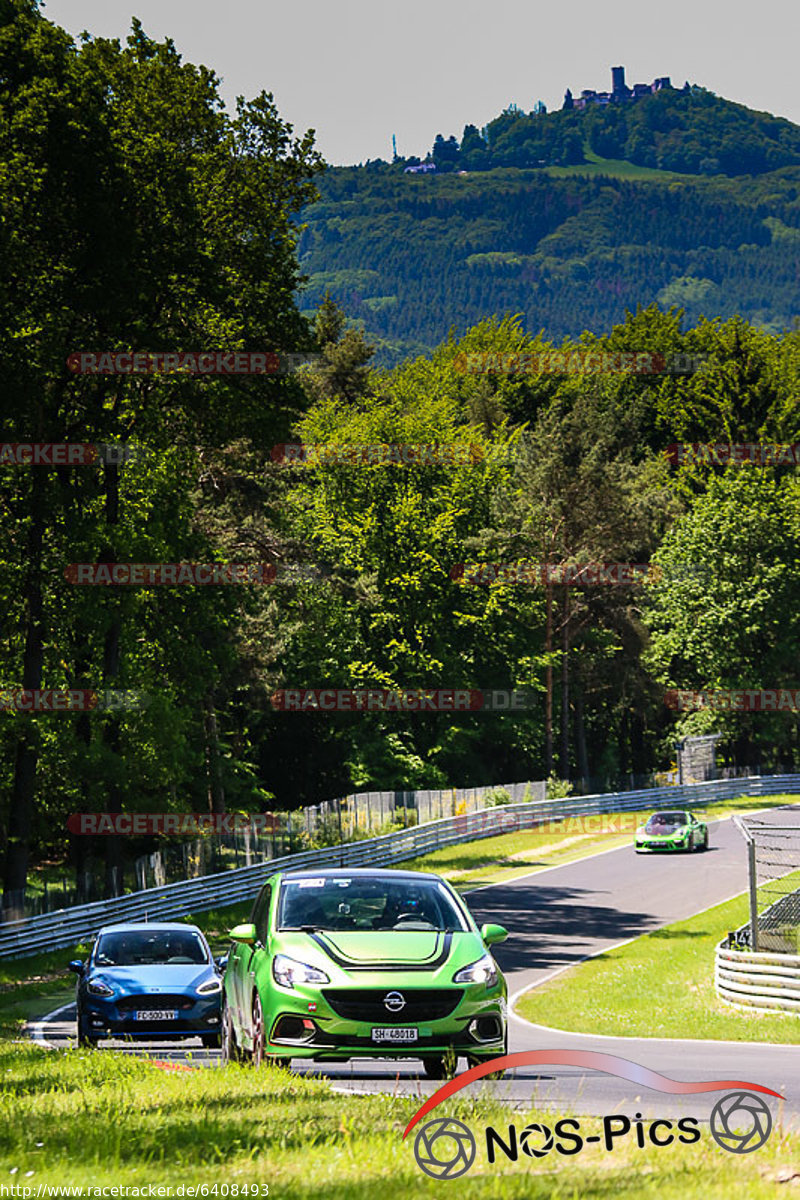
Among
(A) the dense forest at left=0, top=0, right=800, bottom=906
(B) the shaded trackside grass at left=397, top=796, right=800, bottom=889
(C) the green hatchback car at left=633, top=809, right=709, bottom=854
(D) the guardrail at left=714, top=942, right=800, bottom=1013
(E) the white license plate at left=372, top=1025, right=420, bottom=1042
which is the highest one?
(A) the dense forest at left=0, top=0, right=800, bottom=906

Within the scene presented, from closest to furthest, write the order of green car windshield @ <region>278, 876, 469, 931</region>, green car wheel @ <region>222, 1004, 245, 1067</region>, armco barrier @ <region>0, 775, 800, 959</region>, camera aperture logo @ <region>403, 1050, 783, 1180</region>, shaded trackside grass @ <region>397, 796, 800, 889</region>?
camera aperture logo @ <region>403, 1050, 783, 1180</region>, green car windshield @ <region>278, 876, 469, 931</region>, green car wheel @ <region>222, 1004, 245, 1067</region>, armco barrier @ <region>0, 775, 800, 959</region>, shaded trackside grass @ <region>397, 796, 800, 889</region>

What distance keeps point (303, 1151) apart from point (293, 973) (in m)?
3.07

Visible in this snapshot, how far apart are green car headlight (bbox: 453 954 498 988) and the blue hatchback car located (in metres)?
6.78

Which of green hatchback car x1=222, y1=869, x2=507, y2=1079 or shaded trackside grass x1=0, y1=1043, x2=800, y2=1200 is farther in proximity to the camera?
green hatchback car x1=222, y1=869, x2=507, y2=1079

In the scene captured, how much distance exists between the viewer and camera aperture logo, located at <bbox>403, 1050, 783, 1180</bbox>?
7.03 m

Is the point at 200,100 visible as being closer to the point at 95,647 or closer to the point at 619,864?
the point at 95,647

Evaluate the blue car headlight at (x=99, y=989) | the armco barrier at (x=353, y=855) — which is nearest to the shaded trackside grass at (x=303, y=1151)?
the blue car headlight at (x=99, y=989)

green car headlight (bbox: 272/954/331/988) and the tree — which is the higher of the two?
the tree

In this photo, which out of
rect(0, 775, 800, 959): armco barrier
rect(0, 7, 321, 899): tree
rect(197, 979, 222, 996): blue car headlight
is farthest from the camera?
rect(0, 775, 800, 959): armco barrier

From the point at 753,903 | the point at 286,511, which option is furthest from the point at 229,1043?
the point at 286,511

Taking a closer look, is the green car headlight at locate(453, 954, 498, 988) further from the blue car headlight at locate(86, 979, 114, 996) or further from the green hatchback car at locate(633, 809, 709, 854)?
the green hatchback car at locate(633, 809, 709, 854)

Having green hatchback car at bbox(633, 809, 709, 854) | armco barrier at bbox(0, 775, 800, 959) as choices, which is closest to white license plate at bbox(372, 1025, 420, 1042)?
armco barrier at bbox(0, 775, 800, 959)

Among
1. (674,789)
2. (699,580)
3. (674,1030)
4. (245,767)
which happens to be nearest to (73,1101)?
(674,1030)

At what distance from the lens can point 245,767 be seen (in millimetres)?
58344
